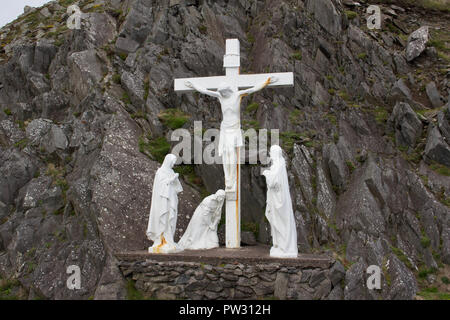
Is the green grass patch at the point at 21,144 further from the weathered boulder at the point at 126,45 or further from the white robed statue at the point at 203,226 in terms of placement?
the white robed statue at the point at 203,226

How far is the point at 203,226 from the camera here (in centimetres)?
1119

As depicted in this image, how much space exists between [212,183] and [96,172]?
3.33 metres

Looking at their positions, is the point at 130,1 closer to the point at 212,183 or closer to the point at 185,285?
the point at 212,183

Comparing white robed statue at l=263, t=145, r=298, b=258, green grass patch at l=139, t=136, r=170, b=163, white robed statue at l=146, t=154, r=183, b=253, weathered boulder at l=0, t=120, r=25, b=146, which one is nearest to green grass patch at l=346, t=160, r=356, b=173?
white robed statue at l=263, t=145, r=298, b=258

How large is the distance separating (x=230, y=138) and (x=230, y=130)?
0.23 metres

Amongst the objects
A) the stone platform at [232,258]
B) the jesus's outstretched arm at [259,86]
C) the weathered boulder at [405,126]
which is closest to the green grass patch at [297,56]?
the weathered boulder at [405,126]

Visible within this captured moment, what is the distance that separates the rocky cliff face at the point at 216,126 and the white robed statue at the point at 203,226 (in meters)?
1.34

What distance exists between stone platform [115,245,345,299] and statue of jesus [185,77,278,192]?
2.26 meters

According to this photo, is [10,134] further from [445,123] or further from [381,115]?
[445,123]

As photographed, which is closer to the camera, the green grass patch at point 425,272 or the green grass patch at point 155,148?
the green grass patch at point 425,272

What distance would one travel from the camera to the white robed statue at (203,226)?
11.1 metres

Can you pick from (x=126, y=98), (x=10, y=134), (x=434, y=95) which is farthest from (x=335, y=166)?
(x=10, y=134)

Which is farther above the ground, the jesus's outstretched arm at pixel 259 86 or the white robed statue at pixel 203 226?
the jesus's outstretched arm at pixel 259 86

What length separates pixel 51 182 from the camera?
1385cm
